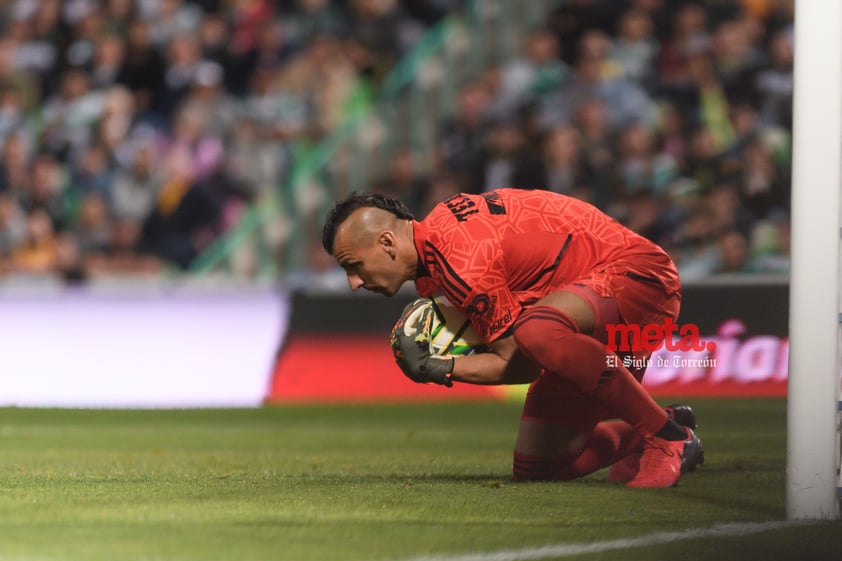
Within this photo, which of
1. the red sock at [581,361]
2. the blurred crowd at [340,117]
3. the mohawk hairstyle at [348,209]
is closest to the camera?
the red sock at [581,361]

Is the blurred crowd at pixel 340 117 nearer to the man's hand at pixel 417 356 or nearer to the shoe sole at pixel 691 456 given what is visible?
the shoe sole at pixel 691 456

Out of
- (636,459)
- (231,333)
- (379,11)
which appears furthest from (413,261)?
(379,11)

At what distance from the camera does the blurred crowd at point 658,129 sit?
1305 centimetres

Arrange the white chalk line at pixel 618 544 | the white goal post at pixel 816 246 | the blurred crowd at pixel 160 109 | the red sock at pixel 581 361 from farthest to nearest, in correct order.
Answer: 1. the blurred crowd at pixel 160 109
2. the red sock at pixel 581 361
3. the white goal post at pixel 816 246
4. the white chalk line at pixel 618 544

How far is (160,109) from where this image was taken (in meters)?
16.1

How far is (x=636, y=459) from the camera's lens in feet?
24.1

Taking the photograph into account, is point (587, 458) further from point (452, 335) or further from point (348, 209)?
point (348, 209)

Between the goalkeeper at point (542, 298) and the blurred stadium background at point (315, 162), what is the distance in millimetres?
5023

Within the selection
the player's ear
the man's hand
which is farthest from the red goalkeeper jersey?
the man's hand

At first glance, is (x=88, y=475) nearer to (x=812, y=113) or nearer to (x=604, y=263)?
(x=604, y=263)

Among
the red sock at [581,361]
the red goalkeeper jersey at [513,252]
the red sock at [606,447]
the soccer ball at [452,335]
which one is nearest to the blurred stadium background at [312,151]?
the red sock at [606,447]

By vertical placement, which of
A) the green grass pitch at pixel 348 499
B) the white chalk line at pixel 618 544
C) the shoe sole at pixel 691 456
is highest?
the shoe sole at pixel 691 456

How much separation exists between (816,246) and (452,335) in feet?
6.23

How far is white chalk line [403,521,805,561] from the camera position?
5.02 m
